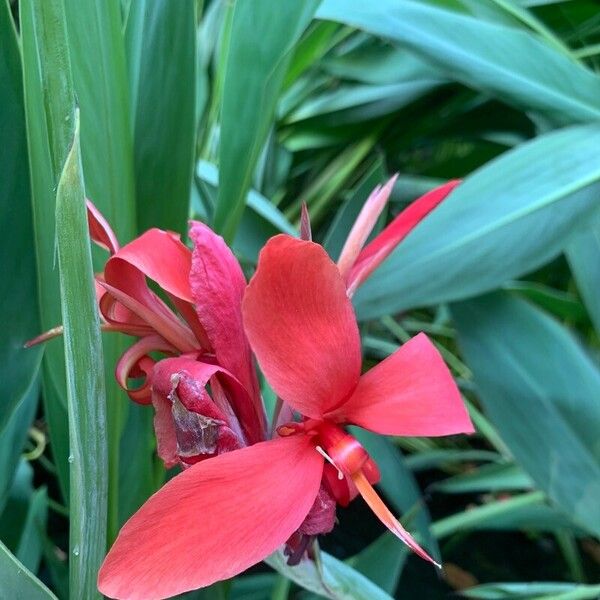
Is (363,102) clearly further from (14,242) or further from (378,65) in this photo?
(14,242)

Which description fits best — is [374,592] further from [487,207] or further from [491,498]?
[491,498]

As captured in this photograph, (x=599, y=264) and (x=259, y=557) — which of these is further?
(x=599, y=264)

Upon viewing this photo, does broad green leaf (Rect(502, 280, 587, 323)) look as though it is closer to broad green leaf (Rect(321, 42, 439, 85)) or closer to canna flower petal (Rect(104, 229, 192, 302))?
broad green leaf (Rect(321, 42, 439, 85))

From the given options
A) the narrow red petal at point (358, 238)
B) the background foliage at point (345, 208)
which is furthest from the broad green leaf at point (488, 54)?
the narrow red petal at point (358, 238)

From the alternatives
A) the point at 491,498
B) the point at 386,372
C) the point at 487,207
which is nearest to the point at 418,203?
the point at 386,372

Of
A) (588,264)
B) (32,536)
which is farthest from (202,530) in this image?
(588,264)

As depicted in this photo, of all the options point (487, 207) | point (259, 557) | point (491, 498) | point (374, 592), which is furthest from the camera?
point (491, 498)

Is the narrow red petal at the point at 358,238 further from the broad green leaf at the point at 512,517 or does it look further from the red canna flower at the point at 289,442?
the broad green leaf at the point at 512,517
